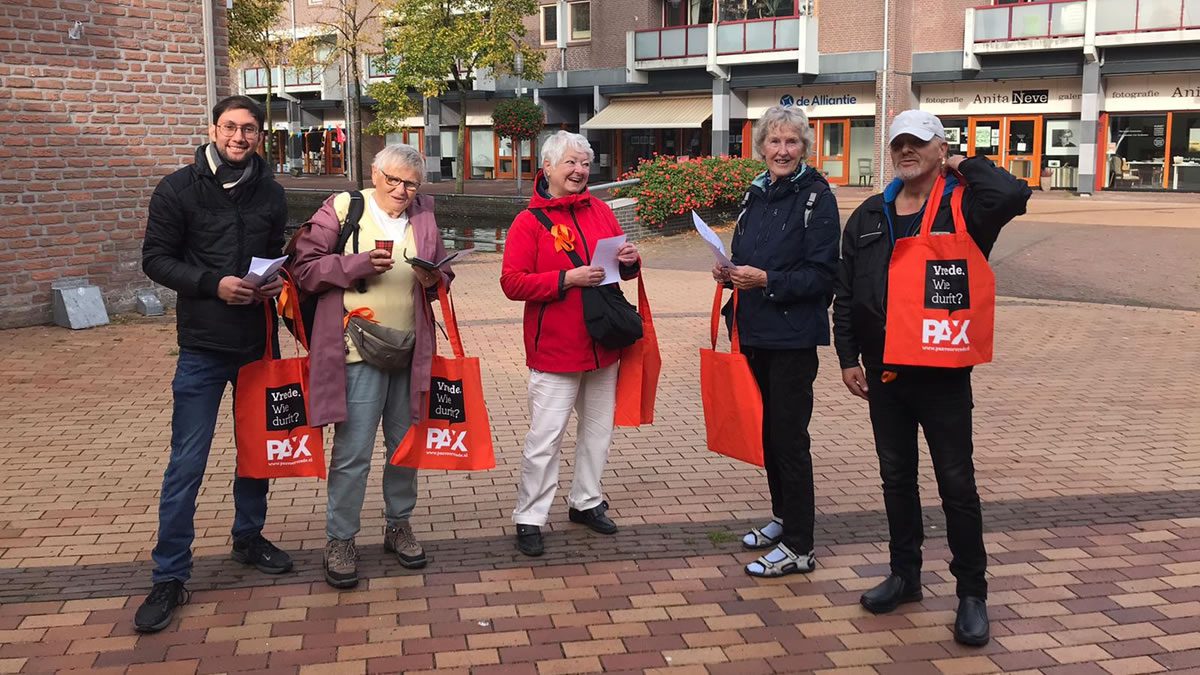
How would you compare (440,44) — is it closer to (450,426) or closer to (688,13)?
(688,13)

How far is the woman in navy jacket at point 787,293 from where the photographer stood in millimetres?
4383

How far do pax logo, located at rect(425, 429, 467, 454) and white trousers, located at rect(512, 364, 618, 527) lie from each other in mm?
378

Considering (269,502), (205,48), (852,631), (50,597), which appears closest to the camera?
(852,631)

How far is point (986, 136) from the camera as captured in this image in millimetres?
32500

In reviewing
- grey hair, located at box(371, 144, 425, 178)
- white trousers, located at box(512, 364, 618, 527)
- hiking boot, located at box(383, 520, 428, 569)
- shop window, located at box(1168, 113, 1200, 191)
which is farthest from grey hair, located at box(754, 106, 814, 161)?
shop window, located at box(1168, 113, 1200, 191)

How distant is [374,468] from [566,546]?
5.57 ft

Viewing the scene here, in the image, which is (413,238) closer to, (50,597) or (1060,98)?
(50,597)

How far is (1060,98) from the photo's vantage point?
101ft

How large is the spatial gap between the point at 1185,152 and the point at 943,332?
29264 mm

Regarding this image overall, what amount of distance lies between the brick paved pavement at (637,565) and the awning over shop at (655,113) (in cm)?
3055

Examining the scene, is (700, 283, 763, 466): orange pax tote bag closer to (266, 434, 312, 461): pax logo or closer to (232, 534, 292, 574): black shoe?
(266, 434, 312, 461): pax logo

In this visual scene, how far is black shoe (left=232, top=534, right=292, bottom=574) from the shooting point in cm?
456

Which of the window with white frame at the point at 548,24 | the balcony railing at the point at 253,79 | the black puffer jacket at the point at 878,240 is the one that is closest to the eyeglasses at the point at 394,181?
the black puffer jacket at the point at 878,240

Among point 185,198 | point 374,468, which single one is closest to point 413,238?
point 185,198
